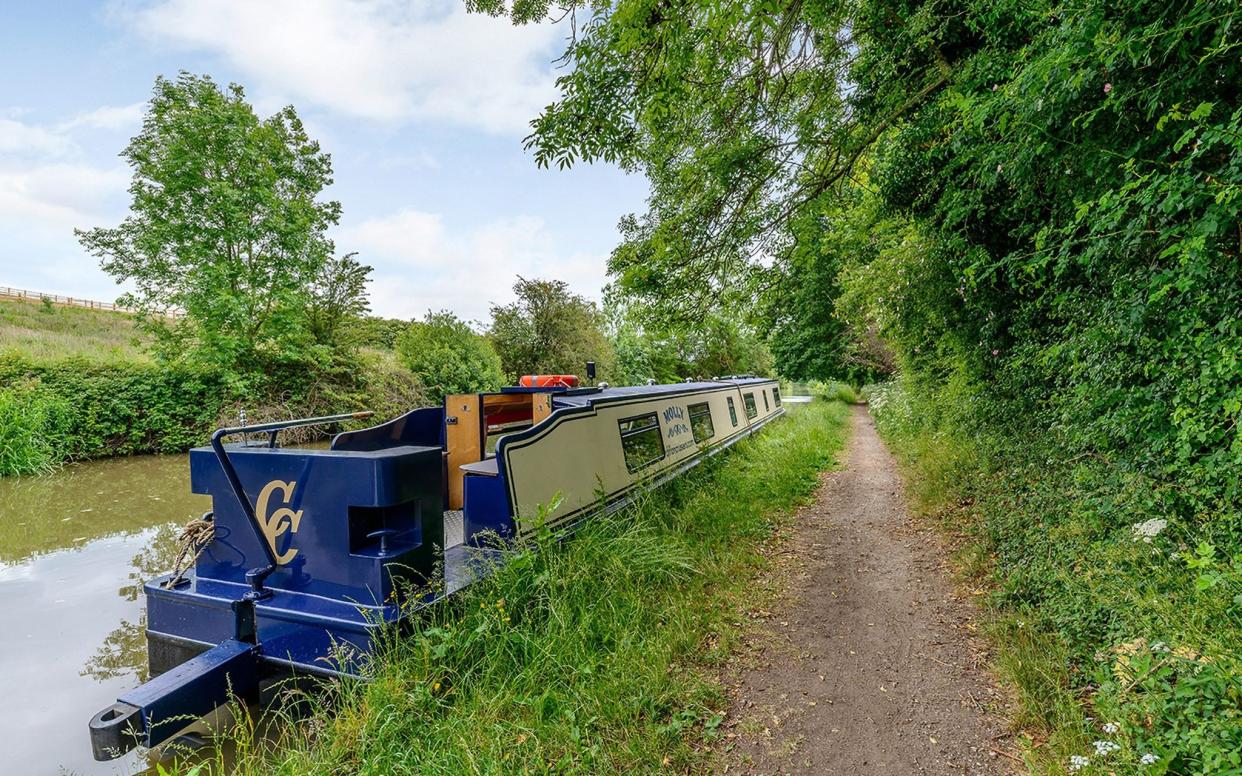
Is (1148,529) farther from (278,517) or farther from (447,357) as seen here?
(447,357)

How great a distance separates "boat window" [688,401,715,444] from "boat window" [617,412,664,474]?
1.43m

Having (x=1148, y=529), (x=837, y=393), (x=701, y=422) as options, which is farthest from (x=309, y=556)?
(x=837, y=393)

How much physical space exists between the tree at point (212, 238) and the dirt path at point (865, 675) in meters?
13.2

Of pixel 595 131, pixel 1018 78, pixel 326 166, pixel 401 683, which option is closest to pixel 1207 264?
pixel 1018 78

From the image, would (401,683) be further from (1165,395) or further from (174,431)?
(174,431)

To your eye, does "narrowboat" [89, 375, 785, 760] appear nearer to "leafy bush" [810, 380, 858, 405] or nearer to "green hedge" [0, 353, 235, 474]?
"green hedge" [0, 353, 235, 474]

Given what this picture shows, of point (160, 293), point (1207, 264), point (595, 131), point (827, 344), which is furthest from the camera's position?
point (827, 344)

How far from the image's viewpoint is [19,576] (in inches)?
185

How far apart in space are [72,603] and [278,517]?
2916 millimetres

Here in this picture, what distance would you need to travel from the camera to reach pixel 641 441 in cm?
554

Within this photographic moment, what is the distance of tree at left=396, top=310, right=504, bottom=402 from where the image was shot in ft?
49.8

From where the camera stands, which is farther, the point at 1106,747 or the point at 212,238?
the point at 212,238

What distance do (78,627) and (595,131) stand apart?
536 centimetres

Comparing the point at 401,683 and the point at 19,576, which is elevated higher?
the point at 19,576
